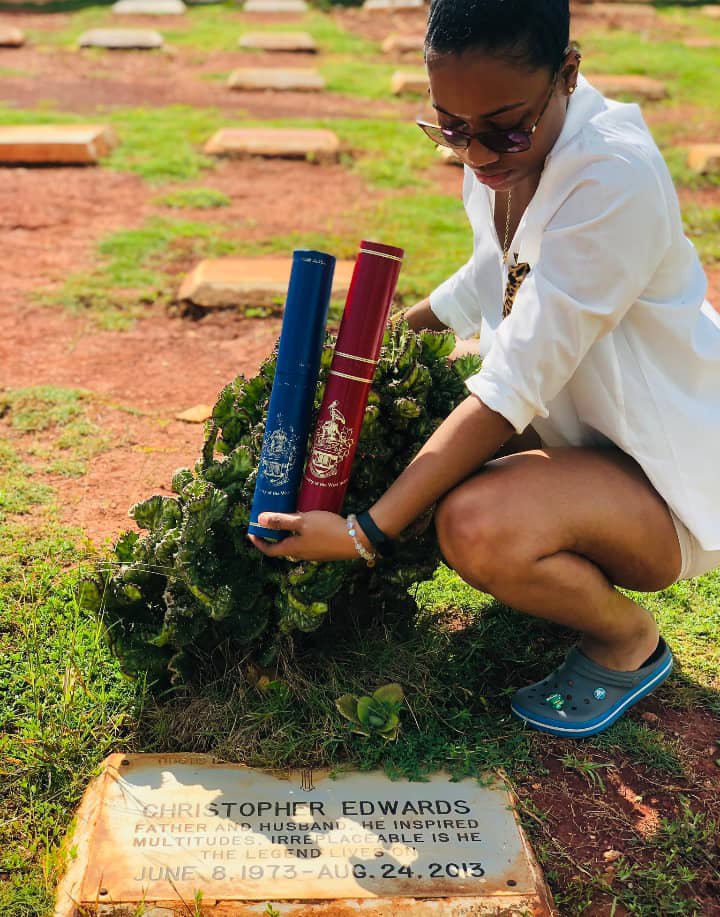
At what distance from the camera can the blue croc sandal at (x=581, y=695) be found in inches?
95.3

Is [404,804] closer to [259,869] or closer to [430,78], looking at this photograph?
[259,869]

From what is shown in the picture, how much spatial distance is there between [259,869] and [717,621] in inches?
62.2

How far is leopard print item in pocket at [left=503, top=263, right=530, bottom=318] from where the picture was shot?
238 centimetres

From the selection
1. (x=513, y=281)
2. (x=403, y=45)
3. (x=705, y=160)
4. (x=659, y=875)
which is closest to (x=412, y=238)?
(x=705, y=160)

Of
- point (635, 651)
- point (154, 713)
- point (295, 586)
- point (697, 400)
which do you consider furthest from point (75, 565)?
point (697, 400)

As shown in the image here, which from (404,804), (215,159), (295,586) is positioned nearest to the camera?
(404,804)

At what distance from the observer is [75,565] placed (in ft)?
9.73

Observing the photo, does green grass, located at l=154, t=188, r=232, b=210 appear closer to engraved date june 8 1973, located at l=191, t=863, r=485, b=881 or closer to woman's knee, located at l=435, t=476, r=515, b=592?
woman's knee, located at l=435, t=476, r=515, b=592

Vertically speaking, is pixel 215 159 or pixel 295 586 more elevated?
pixel 295 586

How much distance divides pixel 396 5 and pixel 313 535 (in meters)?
12.3

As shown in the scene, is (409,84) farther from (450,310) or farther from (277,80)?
(450,310)

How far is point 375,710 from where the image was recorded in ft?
7.63

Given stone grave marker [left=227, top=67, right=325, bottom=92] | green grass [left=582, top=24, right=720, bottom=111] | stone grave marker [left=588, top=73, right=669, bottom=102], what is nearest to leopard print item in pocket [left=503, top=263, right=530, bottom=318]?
stone grave marker [left=588, top=73, right=669, bottom=102]

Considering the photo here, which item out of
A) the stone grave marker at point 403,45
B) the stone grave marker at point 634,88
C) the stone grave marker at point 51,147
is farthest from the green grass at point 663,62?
the stone grave marker at point 51,147
